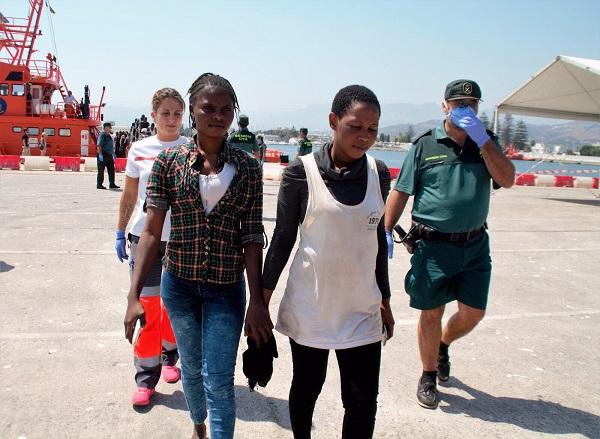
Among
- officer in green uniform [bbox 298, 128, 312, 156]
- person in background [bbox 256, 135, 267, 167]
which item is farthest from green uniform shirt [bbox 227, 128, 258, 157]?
officer in green uniform [bbox 298, 128, 312, 156]

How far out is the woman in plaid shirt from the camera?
2566mm

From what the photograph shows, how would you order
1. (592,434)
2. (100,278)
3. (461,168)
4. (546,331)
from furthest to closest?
(100,278) < (546,331) < (461,168) < (592,434)

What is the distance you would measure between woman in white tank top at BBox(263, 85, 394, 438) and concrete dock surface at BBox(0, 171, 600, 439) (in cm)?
76

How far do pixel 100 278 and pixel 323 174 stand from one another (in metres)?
4.54


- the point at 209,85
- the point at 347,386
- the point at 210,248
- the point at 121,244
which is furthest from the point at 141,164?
the point at 347,386

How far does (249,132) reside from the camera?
29.6 ft

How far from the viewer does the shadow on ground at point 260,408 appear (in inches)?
130

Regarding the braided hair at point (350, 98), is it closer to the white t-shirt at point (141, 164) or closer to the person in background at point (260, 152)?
the white t-shirt at point (141, 164)

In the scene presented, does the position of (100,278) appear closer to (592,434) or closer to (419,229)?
(419,229)

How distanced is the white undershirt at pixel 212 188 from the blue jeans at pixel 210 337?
1.30 feet

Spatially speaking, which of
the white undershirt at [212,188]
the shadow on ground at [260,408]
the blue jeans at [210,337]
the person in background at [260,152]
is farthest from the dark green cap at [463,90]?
the person in background at [260,152]

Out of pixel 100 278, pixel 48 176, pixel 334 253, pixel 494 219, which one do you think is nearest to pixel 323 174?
pixel 334 253

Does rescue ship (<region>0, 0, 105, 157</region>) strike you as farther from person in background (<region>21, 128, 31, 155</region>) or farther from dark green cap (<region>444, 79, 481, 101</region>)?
dark green cap (<region>444, 79, 481, 101</region>)

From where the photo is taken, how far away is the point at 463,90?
140 inches
